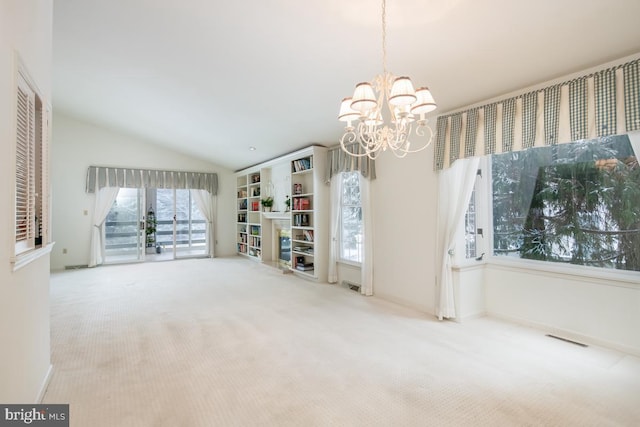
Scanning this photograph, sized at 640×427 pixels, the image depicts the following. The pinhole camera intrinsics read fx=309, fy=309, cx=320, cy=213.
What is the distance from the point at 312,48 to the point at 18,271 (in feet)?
9.16

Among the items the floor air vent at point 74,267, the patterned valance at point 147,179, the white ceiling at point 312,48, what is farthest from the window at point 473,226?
the floor air vent at point 74,267

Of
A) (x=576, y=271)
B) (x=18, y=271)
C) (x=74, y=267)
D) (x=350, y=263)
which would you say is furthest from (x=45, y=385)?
(x=74, y=267)

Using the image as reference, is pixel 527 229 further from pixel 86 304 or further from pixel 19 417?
pixel 86 304

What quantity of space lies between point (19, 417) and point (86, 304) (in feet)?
10.7

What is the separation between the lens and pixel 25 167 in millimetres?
1931

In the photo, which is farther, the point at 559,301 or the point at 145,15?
the point at 559,301

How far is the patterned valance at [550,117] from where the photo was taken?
7.89ft

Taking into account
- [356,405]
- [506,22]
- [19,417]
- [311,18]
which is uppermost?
[311,18]

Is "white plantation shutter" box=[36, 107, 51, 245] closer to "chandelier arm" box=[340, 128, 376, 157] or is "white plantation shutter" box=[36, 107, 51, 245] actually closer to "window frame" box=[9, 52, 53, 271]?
"window frame" box=[9, 52, 53, 271]

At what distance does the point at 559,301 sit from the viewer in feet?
10.5

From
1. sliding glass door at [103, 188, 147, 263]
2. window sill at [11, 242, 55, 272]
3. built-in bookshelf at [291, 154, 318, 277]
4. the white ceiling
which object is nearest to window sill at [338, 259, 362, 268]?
built-in bookshelf at [291, 154, 318, 277]

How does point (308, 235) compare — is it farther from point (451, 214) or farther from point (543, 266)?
point (543, 266)

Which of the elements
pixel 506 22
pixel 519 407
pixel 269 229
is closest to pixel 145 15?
pixel 506 22

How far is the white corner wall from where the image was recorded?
393 centimetres
